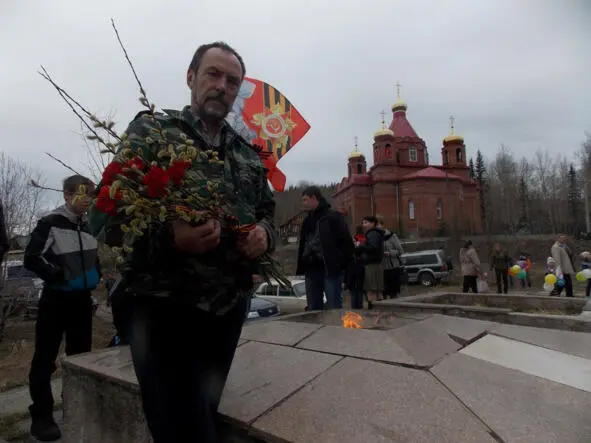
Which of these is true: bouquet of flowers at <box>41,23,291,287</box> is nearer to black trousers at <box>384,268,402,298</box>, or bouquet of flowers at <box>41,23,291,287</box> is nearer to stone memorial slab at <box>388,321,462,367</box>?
stone memorial slab at <box>388,321,462,367</box>

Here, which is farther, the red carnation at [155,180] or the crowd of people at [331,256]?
the crowd of people at [331,256]

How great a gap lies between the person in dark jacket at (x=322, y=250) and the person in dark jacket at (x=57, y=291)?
259 centimetres

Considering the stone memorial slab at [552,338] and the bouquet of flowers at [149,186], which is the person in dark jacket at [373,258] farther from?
the bouquet of flowers at [149,186]

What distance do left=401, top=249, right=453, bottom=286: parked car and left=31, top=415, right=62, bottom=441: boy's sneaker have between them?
17852 mm

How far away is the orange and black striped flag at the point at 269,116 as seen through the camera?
6.31 meters

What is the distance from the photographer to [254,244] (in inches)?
54.9

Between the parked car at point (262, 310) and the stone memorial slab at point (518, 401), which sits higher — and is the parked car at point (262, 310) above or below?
below

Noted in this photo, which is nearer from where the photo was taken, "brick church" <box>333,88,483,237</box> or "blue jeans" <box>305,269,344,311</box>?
"blue jeans" <box>305,269,344,311</box>

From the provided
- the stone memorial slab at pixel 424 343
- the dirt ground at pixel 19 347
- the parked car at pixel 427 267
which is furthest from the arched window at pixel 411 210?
the stone memorial slab at pixel 424 343

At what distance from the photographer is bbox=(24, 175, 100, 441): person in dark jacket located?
280 centimetres

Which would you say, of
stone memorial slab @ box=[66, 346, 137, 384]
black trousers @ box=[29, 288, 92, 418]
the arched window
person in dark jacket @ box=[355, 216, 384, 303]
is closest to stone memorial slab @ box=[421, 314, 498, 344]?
stone memorial slab @ box=[66, 346, 137, 384]

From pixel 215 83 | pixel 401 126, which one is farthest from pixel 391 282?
pixel 401 126

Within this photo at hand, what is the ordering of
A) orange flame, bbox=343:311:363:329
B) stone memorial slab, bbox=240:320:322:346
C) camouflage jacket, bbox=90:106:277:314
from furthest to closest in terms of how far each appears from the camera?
orange flame, bbox=343:311:363:329
stone memorial slab, bbox=240:320:322:346
camouflage jacket, bbox=90:106:277:314

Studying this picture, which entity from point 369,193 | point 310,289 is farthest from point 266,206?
point 369,193
